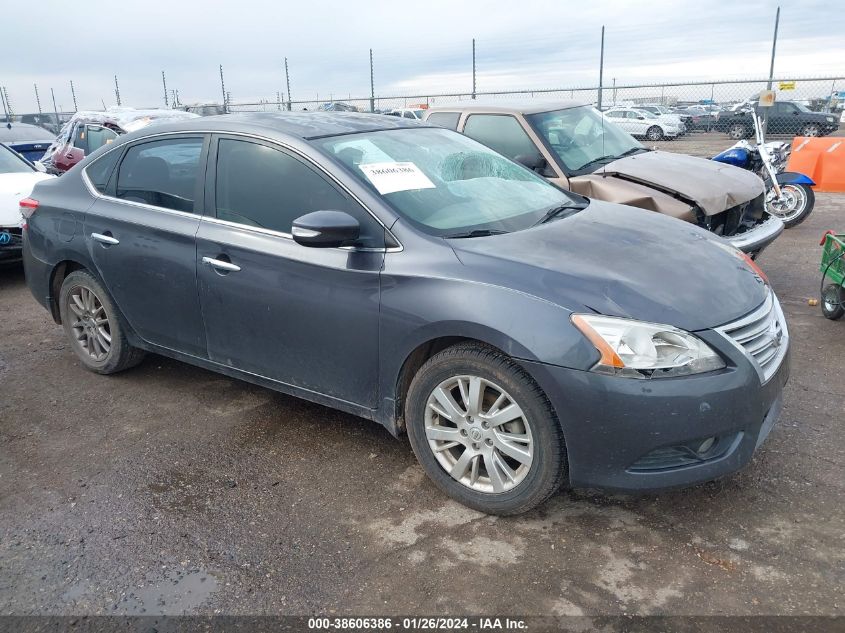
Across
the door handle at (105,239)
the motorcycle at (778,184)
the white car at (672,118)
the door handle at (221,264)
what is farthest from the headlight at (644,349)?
the white car at (672,118)

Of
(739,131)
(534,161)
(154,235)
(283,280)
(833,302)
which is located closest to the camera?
(283,280)

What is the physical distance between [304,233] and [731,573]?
2184 mm

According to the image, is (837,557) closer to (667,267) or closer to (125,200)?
(667,267)

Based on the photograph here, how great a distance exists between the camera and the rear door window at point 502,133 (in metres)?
6.54

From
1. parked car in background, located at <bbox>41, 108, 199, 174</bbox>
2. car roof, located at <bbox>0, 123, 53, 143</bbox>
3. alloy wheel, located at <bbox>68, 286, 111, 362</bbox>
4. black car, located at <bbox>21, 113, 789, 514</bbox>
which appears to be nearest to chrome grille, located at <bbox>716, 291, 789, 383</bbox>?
black car, located at <bbox>21, 113, 789, 514</bbox>

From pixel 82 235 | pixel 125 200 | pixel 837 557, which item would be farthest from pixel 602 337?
pixel 82 235

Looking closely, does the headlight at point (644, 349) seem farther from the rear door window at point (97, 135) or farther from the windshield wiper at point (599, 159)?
the rear door window at point (97, 135)

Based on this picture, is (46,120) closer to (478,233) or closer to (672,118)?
(672,118)

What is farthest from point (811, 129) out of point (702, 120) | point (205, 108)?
point (205, 108)

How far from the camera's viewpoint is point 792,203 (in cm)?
877

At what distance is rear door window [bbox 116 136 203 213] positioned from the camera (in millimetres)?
3918

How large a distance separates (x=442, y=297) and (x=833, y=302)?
12.7 feet

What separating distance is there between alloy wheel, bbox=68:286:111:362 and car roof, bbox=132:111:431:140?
1.10m

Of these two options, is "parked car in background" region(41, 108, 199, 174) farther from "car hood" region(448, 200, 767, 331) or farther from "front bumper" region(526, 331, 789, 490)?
"front bumper" region(526, 331, 789, 490)
